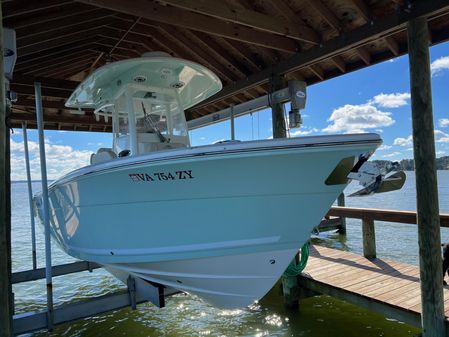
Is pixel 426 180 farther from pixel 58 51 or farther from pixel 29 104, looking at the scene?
pixel 29 104

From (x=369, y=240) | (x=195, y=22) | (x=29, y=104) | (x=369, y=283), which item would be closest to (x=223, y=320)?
(x=369, y=283)

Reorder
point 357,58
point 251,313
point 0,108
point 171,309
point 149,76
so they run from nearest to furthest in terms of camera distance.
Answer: point 0,108 < point 149,76 < point 357,58 < point 251,313 < point 171,309

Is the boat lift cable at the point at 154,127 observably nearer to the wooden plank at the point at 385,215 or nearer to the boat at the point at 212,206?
the boat at the point at 212,206

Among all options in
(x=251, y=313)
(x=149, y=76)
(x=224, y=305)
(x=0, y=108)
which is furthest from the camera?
(x=251, y=313)

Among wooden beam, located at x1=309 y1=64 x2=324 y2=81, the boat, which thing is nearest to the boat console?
the boat

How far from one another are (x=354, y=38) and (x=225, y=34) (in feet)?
4.95

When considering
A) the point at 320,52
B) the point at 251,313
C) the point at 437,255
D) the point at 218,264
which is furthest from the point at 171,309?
the point at 320,52

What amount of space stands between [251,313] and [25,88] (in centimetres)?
517

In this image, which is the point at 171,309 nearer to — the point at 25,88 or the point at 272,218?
the point at 272,218

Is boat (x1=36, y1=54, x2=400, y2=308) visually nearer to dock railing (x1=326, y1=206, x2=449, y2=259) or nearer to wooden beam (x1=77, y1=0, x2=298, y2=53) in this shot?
wooden beam (x1=77, y1=0, x2=298, y2=53)

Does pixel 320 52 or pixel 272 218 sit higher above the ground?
pixel 320 52

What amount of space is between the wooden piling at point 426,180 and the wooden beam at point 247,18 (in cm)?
137

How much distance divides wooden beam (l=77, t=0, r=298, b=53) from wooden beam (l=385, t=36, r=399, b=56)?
46.5 inches

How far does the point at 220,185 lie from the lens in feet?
10.4
